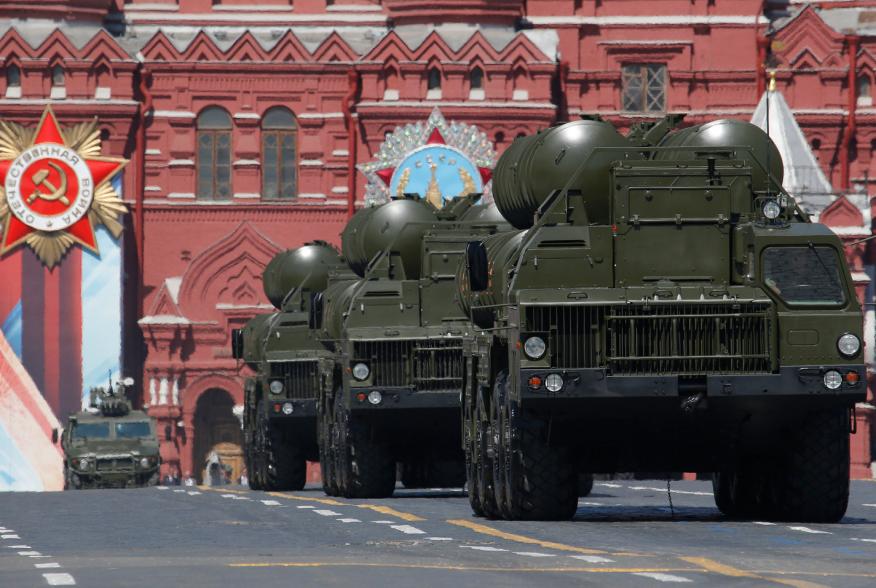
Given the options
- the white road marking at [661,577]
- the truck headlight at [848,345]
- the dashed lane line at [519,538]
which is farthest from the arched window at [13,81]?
the white road marking at [661,577]

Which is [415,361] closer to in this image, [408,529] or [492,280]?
[492,280]

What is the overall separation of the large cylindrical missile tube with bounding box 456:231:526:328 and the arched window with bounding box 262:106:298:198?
151ft

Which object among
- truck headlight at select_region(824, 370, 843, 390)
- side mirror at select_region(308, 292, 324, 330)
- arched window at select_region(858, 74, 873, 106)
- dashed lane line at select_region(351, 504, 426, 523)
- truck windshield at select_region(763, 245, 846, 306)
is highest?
arched window at select_region(858, 74, 873, 106)

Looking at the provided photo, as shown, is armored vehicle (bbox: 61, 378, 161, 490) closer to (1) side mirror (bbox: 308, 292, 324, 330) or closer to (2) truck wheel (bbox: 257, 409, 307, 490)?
(2) truck wheel (bbox: 257, 409, 307, 490)

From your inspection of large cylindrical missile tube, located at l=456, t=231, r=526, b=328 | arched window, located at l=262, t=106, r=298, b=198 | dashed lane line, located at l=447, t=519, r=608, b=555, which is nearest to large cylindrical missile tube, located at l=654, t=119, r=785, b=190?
large cylindrical missile tube, located at l=456, t=231, r=526, b=328

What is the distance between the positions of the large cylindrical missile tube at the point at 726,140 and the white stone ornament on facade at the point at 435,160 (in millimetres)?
45096

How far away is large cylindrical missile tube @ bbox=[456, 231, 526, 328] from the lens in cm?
2255

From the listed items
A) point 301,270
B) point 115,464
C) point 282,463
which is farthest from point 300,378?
point 115,464

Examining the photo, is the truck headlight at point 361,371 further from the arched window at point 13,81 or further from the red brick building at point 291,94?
the arched window at point 13,81

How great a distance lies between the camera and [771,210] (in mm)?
21750

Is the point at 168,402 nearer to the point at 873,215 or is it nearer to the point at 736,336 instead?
the point at 873,215

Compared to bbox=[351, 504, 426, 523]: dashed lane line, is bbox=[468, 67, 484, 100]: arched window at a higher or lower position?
higher

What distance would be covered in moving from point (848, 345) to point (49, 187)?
168 ft

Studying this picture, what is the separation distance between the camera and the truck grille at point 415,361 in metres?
30.3
